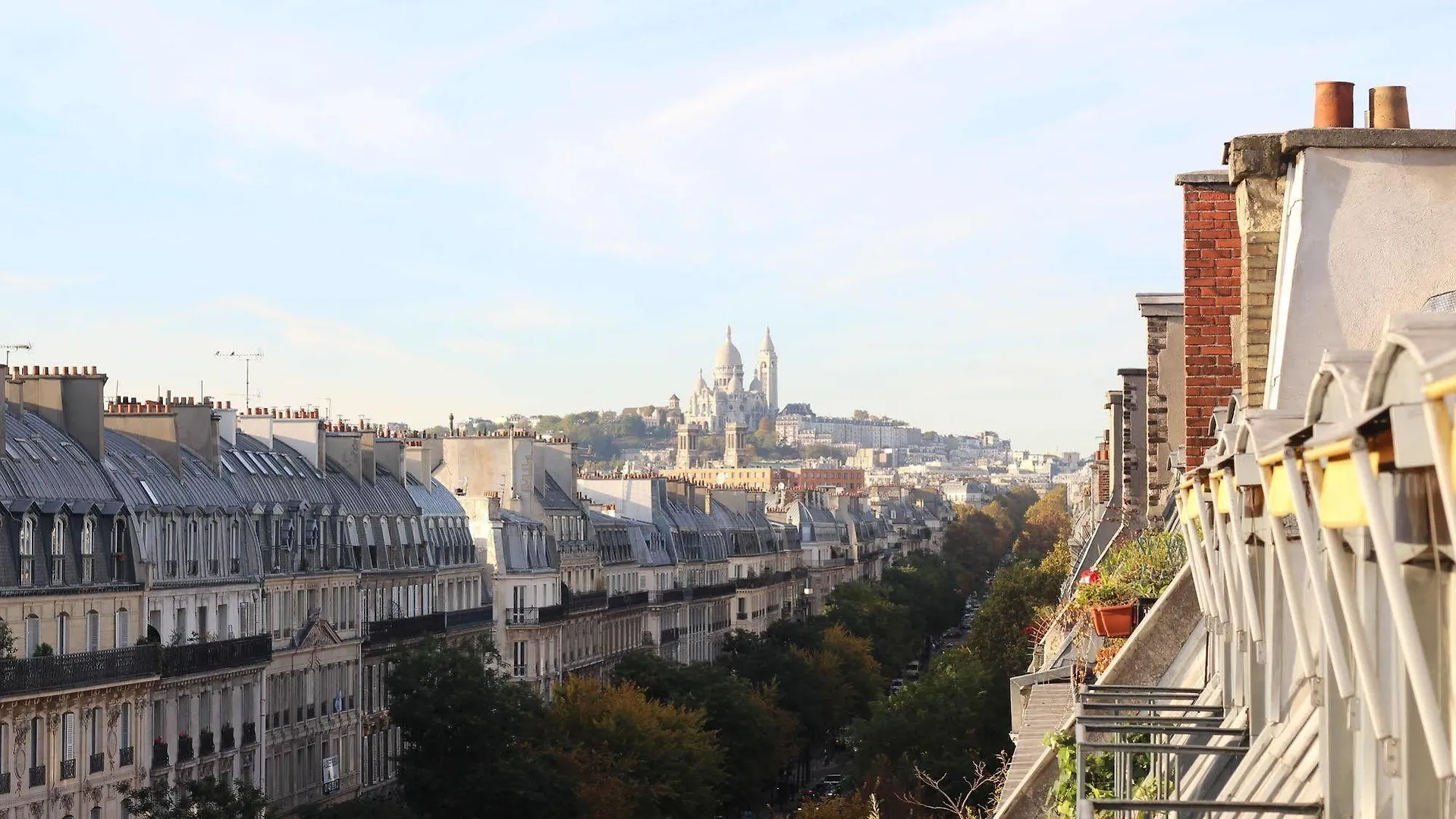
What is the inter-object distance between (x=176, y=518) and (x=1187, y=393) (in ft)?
109

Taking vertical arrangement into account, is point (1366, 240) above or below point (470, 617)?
above

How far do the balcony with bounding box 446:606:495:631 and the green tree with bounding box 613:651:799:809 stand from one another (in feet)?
15.8

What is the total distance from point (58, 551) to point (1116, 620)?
27.7m

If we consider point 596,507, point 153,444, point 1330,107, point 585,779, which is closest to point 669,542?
point 596,507

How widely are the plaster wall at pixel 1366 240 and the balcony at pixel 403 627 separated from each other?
169 ft

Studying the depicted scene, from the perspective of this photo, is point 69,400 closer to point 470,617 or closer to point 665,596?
point 470,617

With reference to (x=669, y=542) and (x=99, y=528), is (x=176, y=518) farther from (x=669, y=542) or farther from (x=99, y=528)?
(x=669, y=542)

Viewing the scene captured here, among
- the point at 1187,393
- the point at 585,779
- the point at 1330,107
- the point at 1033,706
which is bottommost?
the point at 585,779

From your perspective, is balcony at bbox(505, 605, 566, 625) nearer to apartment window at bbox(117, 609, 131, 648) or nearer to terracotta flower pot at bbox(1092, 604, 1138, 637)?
apartment window at bbox(117, 609, 131, 648)

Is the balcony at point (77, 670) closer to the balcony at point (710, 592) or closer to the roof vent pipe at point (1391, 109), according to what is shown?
the roof vent pipe at point (1391, 109)

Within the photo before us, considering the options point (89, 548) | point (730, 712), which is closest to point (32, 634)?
point (89, 548)

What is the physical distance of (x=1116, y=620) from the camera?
19.0m

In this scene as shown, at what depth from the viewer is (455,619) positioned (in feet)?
234

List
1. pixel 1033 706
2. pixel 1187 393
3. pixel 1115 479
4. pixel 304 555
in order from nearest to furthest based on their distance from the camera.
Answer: pixel 1187 393 → pixel 1033 706 → pixel 1115 479 → pixel 304 555
